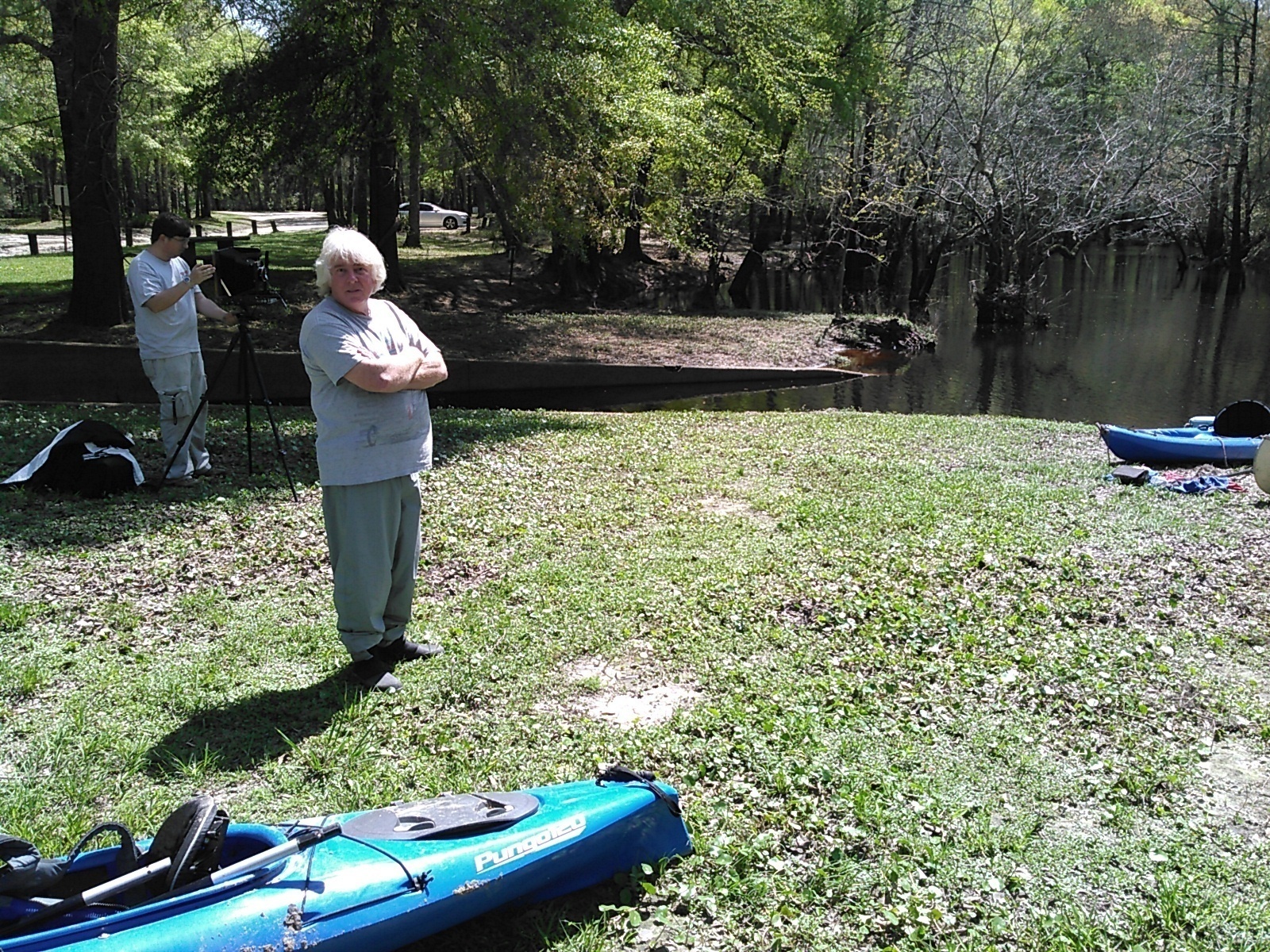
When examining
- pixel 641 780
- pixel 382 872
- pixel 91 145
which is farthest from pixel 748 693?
pixel 91 145

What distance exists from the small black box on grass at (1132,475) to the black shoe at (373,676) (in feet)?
23.8

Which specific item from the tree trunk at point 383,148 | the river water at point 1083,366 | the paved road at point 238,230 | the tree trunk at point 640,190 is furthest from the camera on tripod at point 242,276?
the tree trunk at point 640,190

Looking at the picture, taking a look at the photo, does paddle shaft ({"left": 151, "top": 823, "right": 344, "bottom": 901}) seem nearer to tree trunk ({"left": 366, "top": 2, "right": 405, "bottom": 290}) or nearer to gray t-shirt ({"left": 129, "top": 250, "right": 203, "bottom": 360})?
gray t-shirt ({"left": 129, "top": 250, "right": 203, "bottom": 360})

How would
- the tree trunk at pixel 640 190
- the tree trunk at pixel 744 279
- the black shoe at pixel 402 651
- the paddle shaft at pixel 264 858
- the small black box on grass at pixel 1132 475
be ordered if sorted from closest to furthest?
1. the paddle shaft at pixel 264 858
2. the black shoe at pixel 402 651
3. the small black box on grass at pixel 1132 475
4. the tree trunk at pixel 640 190
5. the tree trunk at pixel 744 279

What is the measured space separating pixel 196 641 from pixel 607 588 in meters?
2.31

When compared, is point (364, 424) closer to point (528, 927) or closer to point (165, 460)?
point (528, 927)

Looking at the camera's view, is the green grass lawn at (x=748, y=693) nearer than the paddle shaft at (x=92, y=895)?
No

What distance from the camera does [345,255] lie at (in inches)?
173

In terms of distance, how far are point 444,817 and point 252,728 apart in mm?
1623

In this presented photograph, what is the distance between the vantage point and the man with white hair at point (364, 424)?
4.41m

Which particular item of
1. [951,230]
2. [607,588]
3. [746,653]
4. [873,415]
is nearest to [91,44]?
[873,415]

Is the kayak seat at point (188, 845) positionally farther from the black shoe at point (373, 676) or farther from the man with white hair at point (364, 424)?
the black shoe at point (373, 676)

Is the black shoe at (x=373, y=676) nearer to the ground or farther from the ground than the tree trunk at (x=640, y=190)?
nearer to the ground

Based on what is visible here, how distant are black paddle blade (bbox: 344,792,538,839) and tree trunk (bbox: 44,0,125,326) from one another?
48.6 ft
